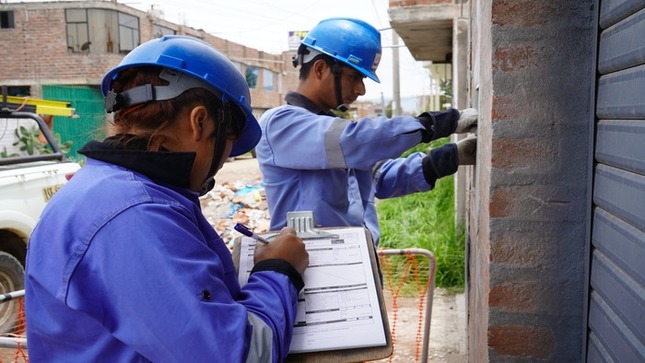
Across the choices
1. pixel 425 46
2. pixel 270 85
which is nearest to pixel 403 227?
pixel 425 46

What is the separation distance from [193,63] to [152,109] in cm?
16

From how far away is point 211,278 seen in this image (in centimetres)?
126

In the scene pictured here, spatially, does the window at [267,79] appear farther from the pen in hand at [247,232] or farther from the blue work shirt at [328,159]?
the pen in hand at [247,232]

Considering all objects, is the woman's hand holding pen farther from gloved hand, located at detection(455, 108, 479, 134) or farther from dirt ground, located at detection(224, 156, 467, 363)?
dirt ground, located at detection(224, 156, 467, 363)

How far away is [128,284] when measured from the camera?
1.16m

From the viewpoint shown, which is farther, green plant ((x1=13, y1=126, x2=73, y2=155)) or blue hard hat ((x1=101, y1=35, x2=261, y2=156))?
green plant ((x1=13, y1=126, x2=73, y2=155))

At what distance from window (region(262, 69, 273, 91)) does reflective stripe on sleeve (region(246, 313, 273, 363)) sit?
42.3m

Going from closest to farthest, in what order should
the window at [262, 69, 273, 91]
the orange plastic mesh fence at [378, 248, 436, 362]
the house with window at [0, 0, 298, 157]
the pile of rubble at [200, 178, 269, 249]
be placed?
the orange plastic mesh fence at [378, 248, 436, 362] → the pile of rubble at [200, 178, 269, 249] → the house with window at [0, 0, 298, 157] → the window at [262, 69, 273, 91]

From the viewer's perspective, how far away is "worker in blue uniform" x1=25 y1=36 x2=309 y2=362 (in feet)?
3.85

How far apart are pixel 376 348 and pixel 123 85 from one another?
3.06ft

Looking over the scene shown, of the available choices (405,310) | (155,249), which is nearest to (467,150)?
(155,249)

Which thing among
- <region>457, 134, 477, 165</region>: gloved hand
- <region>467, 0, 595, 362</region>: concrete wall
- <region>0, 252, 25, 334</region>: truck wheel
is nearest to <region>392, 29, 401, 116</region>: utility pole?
<region>0, 252, 25, 334</region>: truck wheel

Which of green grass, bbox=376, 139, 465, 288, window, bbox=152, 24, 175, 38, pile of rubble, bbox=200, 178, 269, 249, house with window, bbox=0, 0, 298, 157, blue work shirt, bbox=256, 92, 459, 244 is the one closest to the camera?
blue work shirt, bbox=256, 92, 459, 244

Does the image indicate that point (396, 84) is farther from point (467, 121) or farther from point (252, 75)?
point (467, 121)
